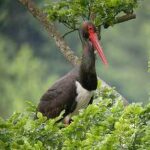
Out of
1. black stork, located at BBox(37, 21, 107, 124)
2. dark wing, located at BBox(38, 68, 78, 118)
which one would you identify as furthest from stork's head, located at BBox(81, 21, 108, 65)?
dark wing, located at BBox(38, 68, 78, 118)

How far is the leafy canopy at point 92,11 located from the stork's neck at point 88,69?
409 millimetres

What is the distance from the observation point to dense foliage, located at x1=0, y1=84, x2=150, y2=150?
3.73 m

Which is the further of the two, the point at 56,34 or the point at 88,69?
the point at 56,34

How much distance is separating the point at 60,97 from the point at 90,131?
3216 mm

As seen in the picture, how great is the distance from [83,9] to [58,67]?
39.9 metres

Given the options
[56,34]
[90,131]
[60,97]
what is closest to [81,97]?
[60,97]

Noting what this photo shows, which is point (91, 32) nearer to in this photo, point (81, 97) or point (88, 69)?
point (88, 69)

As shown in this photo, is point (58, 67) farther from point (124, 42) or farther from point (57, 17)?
point (57, 17)

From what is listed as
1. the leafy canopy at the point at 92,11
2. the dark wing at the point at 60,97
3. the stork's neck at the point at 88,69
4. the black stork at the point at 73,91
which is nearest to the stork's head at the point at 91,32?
the black stork at the point at 73,91

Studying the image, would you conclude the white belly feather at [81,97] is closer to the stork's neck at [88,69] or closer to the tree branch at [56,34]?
the stork's neck at [88,69]

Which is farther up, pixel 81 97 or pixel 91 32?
pixel 91 32

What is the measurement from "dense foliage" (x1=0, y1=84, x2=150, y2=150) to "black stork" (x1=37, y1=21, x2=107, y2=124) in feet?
7.87

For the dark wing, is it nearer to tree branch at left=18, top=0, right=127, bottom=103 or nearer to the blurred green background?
tree branch at left=18, top=0, right=127, bottom=103

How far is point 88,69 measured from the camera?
23.6ft
